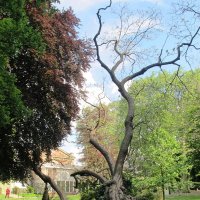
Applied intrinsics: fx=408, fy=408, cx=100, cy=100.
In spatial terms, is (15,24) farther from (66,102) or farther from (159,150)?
(159,150)

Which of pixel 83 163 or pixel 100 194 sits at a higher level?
pixel 83 163

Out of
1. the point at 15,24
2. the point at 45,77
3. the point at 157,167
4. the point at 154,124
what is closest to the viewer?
the point at 15,24

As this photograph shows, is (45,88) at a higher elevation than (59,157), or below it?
higher

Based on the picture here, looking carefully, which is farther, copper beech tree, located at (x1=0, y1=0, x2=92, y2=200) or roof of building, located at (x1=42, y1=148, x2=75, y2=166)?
roof of building, located at (x1=42, y1=148, x2=75, y2=166)

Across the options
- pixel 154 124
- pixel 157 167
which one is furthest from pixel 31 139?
pixel 154 124

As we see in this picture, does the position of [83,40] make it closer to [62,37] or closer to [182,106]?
[62,37]

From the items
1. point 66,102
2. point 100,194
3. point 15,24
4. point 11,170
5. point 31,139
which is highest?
point 15,24

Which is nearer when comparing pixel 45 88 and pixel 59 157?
pixel 45 88

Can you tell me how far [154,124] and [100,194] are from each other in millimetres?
26647

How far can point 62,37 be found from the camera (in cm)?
1828

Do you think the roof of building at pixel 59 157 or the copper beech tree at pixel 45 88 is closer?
the copper beech tree at pixel 45 88

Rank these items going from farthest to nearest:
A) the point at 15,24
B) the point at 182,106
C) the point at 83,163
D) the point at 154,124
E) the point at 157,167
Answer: the point at 83,163 → the point at 182,106 → the point at 154,124 → the point at 157,167 → the point at 15,24

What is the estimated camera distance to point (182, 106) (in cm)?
4556

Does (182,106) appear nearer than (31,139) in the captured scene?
No
